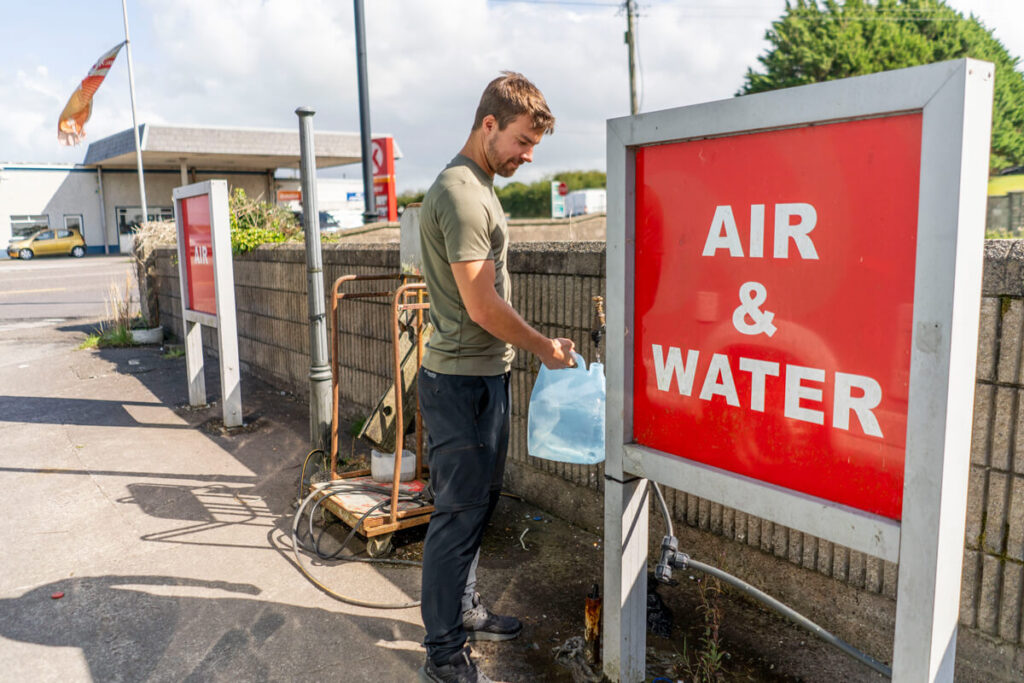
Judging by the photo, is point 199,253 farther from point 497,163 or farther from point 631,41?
point 631,41

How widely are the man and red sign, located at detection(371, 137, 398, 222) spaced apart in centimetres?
816

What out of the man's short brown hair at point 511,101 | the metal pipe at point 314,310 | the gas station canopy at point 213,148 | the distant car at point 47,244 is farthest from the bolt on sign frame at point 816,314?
→ the distant car at point 47,244

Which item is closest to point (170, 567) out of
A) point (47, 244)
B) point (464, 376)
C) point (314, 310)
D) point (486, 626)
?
point (486, 626)

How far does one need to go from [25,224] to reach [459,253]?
42.6m

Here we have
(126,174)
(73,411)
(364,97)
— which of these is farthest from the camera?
(126,174)

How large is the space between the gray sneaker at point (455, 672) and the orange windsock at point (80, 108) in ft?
62.8

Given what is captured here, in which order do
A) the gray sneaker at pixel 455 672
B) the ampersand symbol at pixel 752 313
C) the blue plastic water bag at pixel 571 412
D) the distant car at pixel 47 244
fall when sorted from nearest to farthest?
the ampersand symbol at pixel 752 313 → the gray sneaker at pixel 455 672 → the blue plastic water bag at pixel 571 412 → the distant car at pixel 47 244

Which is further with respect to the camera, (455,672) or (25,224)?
(25,224)

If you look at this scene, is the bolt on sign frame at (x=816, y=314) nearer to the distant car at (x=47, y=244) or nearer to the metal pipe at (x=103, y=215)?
the distant car at (x=47, y=244)

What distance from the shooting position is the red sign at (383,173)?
10.9 metres

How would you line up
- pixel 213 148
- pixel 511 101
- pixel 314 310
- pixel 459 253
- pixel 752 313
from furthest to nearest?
pixel 213 148 → pixel 314 310 → pixel 511 101 → pixel 459 253 → pixel 752 313

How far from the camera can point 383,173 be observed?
11.0 metres

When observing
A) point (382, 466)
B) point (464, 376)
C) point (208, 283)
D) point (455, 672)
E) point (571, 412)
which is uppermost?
point (208, 283)

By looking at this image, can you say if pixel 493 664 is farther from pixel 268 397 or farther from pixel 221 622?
pixel 268 397
